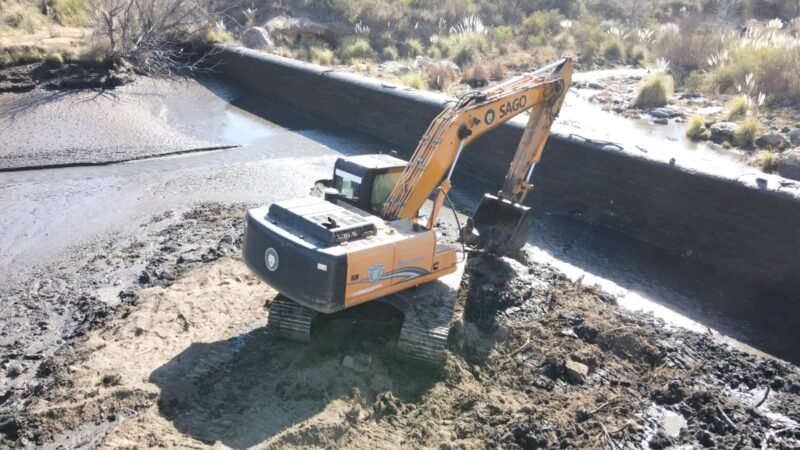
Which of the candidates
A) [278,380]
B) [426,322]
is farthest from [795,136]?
[278,380]

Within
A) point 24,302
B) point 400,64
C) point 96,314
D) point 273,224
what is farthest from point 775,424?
point 400,64

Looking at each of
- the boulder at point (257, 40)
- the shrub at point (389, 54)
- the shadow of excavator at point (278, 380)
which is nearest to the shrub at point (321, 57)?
the boulder at point (257, 40)

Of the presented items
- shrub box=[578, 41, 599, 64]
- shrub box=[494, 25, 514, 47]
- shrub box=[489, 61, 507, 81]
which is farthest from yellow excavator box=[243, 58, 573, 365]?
shrub box=[578, 41, 599, 64]

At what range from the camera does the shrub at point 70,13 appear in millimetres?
18344

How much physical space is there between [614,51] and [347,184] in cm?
2004

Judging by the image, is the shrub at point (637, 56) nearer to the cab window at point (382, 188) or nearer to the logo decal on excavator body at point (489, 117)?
the logo decal on excavator body at point (489, 117)

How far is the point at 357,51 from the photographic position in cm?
2070

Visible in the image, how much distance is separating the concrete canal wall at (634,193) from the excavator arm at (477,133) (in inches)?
106

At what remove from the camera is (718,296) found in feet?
27.6

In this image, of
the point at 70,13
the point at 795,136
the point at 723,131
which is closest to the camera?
the point at 795,136

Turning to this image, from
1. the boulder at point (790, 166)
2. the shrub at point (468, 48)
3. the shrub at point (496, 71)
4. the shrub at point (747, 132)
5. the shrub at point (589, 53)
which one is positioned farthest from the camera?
the shrub at point (589, 53)

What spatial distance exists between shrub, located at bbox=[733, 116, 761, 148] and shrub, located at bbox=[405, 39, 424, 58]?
37.3 ft

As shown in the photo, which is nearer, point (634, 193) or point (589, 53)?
point (634, 193)

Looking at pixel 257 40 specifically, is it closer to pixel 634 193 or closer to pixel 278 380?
pixel 634 193
